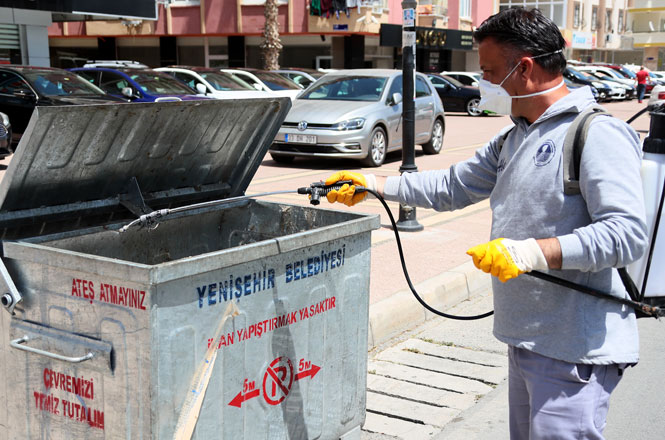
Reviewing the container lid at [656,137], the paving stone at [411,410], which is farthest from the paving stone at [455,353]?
the container lid at [656,137]

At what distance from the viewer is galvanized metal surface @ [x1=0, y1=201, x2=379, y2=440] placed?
97.4 inches

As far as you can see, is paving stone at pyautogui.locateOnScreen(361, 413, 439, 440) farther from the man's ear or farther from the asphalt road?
the man's ear

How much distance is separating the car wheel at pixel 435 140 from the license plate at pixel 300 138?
3.55 meters

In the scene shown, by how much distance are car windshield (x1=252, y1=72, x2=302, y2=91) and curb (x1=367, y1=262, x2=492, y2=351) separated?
15564 mm

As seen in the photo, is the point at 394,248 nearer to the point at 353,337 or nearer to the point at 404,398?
the point at 404,398

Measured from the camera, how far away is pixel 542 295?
2646mm

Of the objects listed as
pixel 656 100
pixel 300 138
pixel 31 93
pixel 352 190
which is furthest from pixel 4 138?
pixel 656 100

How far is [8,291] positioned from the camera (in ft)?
8.83

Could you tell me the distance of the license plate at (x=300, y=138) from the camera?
1342cm

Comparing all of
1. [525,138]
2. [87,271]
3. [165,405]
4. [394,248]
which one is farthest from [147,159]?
[394,248]

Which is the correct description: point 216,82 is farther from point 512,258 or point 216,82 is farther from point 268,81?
point 512,258

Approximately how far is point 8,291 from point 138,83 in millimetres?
14533

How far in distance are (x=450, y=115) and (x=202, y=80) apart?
12624mm

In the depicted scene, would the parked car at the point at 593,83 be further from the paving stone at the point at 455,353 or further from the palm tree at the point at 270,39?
the paving stone at the point at 455,353
